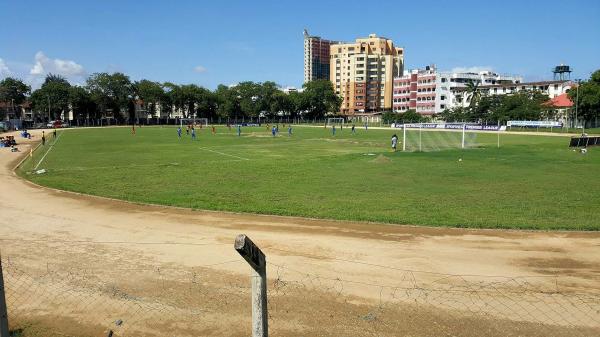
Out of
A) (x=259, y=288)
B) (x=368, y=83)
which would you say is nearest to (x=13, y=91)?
(x=368, y=83)

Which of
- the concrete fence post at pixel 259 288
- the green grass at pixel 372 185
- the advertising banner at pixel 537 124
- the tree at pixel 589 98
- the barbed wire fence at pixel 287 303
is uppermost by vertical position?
the tree at pixel 589 98

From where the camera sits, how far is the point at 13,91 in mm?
133625

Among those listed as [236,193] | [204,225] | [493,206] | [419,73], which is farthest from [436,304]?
[419,73]

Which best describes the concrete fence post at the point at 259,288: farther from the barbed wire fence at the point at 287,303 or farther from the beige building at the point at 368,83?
the beige building at the point at 368,83

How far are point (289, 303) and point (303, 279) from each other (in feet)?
4.20

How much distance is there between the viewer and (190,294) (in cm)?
880

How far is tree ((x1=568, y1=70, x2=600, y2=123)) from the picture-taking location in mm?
81562

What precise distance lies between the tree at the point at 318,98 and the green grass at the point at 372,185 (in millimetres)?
124209

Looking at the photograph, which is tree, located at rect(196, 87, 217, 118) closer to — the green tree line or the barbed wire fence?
the green tree line

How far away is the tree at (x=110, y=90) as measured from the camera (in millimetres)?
137000

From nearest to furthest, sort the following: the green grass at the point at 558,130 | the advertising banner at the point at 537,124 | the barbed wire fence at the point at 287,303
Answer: the barbed wire fence at the point at 287,303 → the green grass at the point at 558,130 → the advertising banner at the point at 537,124

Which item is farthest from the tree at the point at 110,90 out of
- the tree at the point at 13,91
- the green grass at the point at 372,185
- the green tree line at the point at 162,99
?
the green grass at the point at 372,185

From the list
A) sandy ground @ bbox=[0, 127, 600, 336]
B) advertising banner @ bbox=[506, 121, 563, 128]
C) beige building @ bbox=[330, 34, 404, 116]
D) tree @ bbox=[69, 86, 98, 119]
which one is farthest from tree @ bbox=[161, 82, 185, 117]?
sandy ground @ bbox=[0, 127, 600, 336]

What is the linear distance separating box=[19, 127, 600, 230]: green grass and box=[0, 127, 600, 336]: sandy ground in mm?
1858
